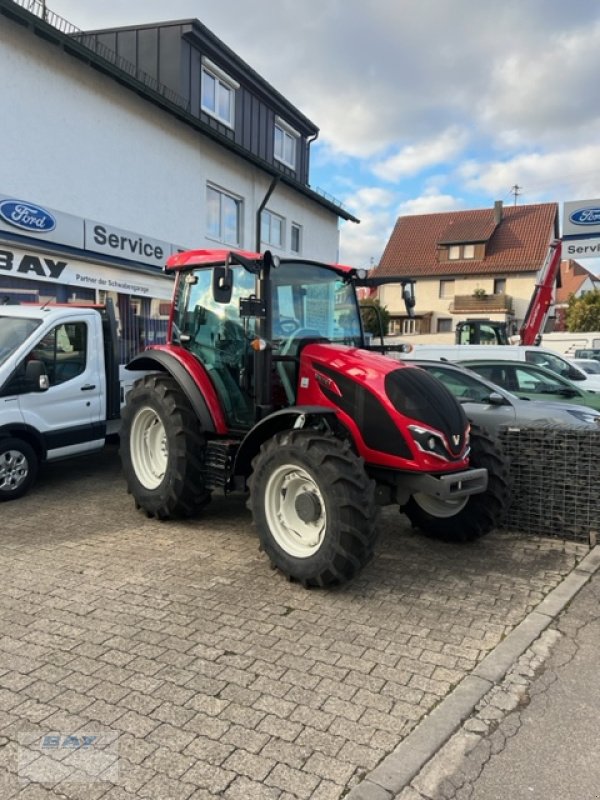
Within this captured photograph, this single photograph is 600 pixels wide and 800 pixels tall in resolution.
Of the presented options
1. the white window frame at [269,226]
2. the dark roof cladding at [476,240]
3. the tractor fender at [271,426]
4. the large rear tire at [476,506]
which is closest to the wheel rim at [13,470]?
the tractor fender at [271,426]

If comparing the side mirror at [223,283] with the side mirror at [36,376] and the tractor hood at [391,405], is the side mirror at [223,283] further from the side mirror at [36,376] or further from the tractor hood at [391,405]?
the side mirror at [36,376]

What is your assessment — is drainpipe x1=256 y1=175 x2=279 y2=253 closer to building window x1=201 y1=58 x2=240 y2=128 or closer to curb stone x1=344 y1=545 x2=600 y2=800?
building window x1=201 y1=58 x2=240 y2=128

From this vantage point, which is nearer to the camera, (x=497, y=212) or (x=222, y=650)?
(x=222, y=650)

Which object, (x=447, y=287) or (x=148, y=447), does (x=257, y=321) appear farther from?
(x=447, y=287)

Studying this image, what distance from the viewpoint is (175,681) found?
3.24 metres

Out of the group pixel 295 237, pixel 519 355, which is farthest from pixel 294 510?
pixel 295 237

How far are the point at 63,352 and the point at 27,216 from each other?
Result: 3.85 m

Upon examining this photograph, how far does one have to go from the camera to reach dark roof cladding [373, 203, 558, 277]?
42594 mm

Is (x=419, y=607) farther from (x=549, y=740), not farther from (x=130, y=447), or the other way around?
(x=130, y=447)

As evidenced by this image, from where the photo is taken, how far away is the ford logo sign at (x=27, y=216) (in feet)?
31.1

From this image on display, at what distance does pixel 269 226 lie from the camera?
17438mm

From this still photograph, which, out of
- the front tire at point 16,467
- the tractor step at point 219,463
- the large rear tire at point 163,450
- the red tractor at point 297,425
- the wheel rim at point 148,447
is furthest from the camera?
the front tire at point 16,467

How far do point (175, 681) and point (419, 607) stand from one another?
1.78m

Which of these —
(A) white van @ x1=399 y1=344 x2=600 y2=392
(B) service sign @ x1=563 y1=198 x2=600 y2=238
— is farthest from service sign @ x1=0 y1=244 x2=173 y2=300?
(B) service sign @ x1=563 y1=198 x2=600 y2=238
